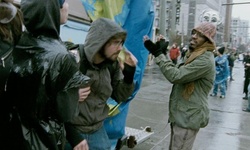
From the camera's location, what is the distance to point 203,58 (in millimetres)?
3148

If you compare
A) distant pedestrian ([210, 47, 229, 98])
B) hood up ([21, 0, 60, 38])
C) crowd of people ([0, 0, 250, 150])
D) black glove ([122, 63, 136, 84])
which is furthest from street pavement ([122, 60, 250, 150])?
hood up ([21, 0, 60, 38])

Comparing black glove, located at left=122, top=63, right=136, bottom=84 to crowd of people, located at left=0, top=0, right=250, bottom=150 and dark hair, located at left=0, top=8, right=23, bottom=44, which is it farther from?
dark hair, located at left=0, top=8, right=23, bottom=44


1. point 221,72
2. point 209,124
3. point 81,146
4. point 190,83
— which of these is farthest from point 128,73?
point 221,72

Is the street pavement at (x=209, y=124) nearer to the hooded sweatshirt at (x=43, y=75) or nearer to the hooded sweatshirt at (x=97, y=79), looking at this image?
the hooded sweatshirt at (x=97, y=79)

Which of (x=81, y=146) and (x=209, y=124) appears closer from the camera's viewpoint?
(x=81, y=146)

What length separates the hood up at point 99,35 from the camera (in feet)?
7.39

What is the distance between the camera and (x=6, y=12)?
1.49 m

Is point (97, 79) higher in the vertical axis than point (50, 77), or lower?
lower

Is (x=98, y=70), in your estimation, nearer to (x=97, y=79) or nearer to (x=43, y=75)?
(x=97, y=79)

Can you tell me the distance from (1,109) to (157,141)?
425 cm

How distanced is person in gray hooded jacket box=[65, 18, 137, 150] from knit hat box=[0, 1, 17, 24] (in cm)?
82

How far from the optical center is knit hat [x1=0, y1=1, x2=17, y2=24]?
4.83 ft

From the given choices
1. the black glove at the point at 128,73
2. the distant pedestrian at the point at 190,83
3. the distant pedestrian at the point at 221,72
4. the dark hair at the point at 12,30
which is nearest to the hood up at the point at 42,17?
the dark hair at the point at 12,30

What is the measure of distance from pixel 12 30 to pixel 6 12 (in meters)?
0.08
